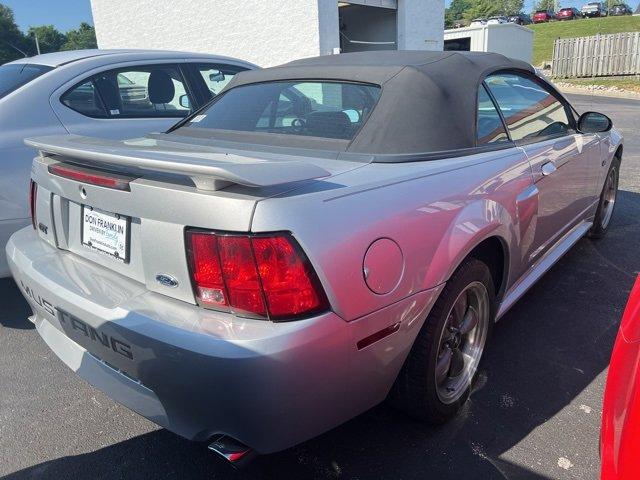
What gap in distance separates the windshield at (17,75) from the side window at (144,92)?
41 centimetres

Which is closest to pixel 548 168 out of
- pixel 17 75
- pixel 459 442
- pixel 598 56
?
pixel 459 442

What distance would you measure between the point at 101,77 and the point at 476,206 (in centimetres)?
313

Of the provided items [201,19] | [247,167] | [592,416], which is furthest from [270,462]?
[201,19]

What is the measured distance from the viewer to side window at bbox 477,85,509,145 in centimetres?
255

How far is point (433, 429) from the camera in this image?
227 centimetres

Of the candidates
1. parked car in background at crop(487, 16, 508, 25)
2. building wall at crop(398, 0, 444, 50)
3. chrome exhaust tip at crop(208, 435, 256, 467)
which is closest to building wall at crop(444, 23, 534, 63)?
parked car in background at crop(487, 16, 508, 25)

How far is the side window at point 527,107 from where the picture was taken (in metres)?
2.86

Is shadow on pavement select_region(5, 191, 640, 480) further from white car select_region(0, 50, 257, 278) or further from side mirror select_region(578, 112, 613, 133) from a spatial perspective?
white car select_region(0, 50, 257, 278)

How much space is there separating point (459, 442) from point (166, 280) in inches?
55.1

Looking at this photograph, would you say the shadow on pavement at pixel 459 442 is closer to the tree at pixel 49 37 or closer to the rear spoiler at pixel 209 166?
the rear spoiler at pixel 209 166

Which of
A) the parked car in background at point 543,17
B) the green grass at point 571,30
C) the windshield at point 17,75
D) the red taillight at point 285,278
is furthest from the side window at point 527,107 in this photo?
the parked car in background at point 543,17

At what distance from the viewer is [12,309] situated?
359cm

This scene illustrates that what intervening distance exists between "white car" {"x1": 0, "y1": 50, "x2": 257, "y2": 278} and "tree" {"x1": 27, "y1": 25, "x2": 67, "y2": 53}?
8872 cm

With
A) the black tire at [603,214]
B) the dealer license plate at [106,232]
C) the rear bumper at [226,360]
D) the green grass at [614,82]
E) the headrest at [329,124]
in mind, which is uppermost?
the headrest at [329,124]
